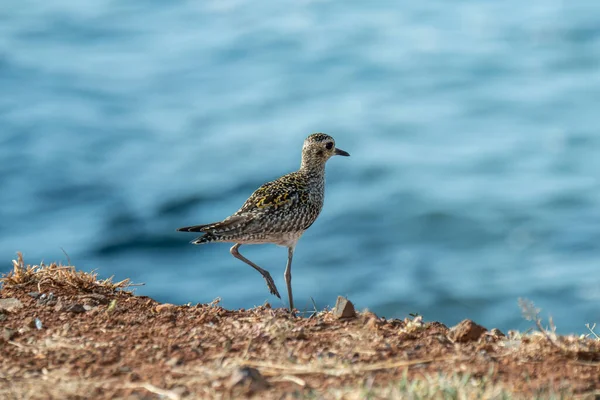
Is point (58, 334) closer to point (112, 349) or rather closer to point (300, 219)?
point (112, 349)

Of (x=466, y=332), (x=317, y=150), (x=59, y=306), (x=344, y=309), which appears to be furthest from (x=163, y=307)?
(x=317, y=150)

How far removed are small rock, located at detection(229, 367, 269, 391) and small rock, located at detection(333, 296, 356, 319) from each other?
183cm

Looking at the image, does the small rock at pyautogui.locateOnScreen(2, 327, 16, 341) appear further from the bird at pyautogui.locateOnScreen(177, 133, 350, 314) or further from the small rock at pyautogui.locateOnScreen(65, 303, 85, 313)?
the bird at pyautogui.locateOnScreen(177, 133, 350, 314)

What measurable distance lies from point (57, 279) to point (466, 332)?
354cm

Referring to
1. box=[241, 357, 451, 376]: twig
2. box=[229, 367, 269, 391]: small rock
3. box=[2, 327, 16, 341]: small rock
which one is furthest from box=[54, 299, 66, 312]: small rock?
box=[229, 367, 269, 391]: small rock

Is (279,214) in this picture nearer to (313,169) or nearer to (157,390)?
(313,169)

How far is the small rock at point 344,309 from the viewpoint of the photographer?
807 centimetres

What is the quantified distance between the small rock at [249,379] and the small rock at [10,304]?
8.91ft

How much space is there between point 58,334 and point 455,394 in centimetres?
315

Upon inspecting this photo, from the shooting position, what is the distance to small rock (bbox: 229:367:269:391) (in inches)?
243

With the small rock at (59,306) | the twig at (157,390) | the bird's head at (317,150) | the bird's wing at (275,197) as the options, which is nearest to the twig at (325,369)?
the twig at (157,390)

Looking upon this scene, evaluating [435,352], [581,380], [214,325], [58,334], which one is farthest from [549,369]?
[58,334]

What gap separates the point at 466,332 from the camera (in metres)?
7.62

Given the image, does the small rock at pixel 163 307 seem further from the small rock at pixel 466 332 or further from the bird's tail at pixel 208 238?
the small rock at pixel 466 332
